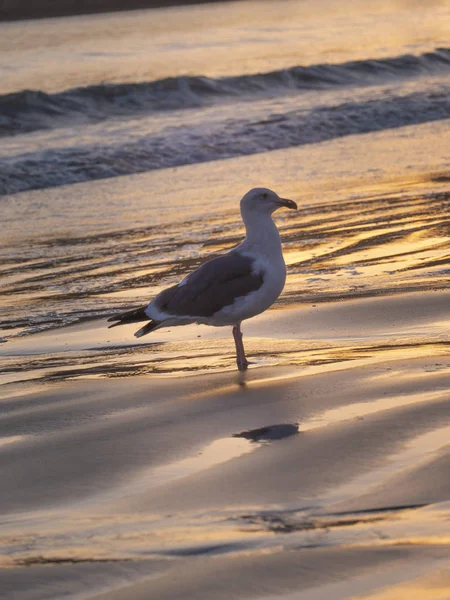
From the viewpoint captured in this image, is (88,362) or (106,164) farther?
(106,164)

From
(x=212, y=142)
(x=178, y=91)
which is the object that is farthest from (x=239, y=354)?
(x=178, y=91)

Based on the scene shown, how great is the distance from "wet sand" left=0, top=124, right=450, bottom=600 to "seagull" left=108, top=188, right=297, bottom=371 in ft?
0.79

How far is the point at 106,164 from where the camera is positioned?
15.2m

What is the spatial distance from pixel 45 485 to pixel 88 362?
6.45 feet

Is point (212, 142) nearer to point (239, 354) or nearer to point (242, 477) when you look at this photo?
point (239, 354)

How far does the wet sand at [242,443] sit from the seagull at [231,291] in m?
0.24

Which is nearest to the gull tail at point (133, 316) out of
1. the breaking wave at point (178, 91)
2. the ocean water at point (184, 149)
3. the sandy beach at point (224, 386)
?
the sandy beach at point (224, 386)

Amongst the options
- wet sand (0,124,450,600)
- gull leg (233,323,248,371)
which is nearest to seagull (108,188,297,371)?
gull leg (233,323,248,371)

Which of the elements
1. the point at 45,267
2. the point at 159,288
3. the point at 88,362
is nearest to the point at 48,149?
the point at 45,267

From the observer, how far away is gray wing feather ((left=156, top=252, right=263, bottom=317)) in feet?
17.9

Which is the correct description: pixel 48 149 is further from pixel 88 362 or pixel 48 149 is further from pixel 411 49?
pixel 411 49

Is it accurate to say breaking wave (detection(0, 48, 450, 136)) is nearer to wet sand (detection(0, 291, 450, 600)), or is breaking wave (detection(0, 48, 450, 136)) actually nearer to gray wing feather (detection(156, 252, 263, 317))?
gray wing feather (detection(156, 252, 263, 317))

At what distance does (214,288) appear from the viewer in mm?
5508

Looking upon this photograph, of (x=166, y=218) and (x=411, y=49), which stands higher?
(x=411, y=49)
